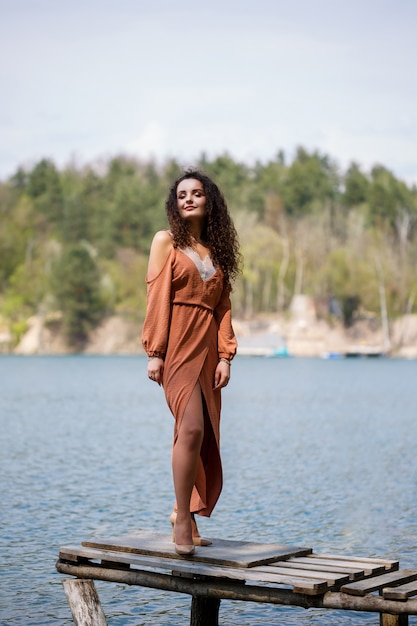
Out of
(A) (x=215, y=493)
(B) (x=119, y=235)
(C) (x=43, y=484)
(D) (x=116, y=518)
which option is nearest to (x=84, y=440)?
(C) (x=43, y=484)

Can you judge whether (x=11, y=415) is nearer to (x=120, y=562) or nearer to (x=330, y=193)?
(x=120, y=562)

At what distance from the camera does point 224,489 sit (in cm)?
1648

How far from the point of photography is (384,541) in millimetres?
12125

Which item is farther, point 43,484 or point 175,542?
point 43,484

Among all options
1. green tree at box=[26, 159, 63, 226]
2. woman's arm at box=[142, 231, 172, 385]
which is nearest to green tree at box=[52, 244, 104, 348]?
green tree at box=[26, 159, 63, 226]

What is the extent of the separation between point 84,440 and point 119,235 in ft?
287

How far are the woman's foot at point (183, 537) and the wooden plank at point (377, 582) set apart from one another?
108 cm

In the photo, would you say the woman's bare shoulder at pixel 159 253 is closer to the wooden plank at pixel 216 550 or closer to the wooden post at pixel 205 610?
the wooden plank at pixel 216 550

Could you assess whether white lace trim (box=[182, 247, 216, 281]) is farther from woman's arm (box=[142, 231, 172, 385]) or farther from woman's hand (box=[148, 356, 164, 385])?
woman's hand (box=[148, 356, 164, 385])

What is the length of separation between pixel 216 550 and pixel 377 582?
115 centimetres

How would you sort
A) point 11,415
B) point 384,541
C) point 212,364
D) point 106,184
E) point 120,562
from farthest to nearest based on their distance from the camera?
point 106,184 → point 11,415 → point 384,541 → point 212,364 → point 120,562

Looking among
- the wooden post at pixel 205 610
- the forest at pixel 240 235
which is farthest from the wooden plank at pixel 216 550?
the forest at pixel 240 235

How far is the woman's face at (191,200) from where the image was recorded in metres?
7.23

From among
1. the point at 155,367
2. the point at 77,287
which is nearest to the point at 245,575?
the point at 155,367
